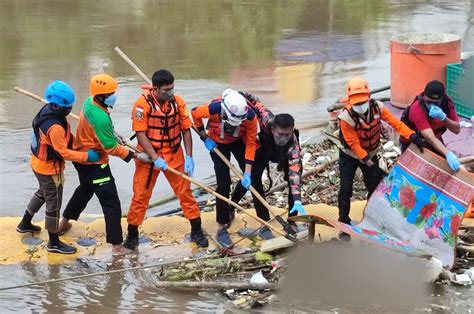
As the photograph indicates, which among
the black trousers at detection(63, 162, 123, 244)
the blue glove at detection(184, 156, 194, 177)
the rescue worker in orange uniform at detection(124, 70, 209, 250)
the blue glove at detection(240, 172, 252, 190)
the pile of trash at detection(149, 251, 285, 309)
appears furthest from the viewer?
the blue glove at detection(184, 156, 194, 177)

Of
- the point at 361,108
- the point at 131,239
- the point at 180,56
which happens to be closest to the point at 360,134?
the point at 361,108

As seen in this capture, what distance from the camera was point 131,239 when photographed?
22.9 feet

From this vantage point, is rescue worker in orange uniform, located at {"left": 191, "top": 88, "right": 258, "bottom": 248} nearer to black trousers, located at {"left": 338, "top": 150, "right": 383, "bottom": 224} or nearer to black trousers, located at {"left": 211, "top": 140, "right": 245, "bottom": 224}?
black trousers, located at {"left": 211, "top": 140, "right": 245, "bottom": 224}

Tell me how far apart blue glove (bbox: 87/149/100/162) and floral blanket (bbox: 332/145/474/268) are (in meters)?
2.18

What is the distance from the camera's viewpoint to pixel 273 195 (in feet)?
26.9

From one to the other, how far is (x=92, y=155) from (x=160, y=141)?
1.99 feet

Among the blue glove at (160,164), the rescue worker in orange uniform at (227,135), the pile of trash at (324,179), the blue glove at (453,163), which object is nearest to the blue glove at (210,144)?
the rescue worker in orange uniform at (227,135)

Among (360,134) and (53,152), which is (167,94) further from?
(360,134)

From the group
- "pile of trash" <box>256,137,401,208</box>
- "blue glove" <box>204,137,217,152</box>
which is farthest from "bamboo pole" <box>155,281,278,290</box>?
"pile of trash" <box>256,137,401,208</box>

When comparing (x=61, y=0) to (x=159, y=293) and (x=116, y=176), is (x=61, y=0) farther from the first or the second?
(x=159, y=293)

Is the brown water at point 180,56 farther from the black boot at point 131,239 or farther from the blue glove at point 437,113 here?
the blue glove at point 437,113

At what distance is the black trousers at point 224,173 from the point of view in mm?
6984

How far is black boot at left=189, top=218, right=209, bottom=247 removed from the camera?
7012 mm

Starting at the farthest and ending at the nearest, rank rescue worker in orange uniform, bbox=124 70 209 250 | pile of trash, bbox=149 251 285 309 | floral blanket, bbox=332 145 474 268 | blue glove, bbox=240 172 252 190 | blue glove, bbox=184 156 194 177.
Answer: blue glove, bbox=184 156 194 177 → blue glove, bbox=240 172 252 190 → rescue worker in orange uniform, bbox=124 70 209 250 → floral blanket, bbox=332 145 474 268 → pile of trash, bbox=149 251 285 309
